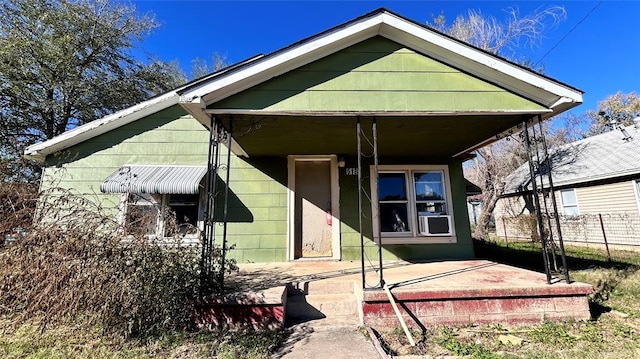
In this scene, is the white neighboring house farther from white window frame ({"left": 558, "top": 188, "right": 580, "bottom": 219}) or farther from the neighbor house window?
the neighbor house window

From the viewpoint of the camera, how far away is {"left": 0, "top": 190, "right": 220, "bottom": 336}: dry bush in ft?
9.29

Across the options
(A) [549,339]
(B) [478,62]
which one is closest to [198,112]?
(B) [478,62]

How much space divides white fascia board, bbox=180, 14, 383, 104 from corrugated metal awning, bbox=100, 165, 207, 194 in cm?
236

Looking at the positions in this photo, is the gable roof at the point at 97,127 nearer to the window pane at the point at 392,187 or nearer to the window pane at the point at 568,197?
the window pane at the point at 392,187

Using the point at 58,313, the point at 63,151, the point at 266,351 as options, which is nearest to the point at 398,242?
the point at 266,351

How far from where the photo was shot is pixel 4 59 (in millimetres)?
9352


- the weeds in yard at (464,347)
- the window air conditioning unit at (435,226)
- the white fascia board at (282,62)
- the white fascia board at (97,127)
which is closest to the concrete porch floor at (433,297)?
the weeds in yard at (464,347)

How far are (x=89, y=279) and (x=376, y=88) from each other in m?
4.10

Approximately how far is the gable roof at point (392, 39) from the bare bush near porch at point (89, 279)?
6.12ft

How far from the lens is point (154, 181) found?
5.61 m

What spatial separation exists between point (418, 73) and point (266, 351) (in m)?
4.09

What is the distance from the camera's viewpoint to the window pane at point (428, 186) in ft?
21.8

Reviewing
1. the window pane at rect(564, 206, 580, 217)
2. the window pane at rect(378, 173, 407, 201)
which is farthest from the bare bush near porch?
the window pane at rect(564, 206, 580, 217)

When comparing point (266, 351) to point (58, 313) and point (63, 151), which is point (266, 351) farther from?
point (63, 151)
